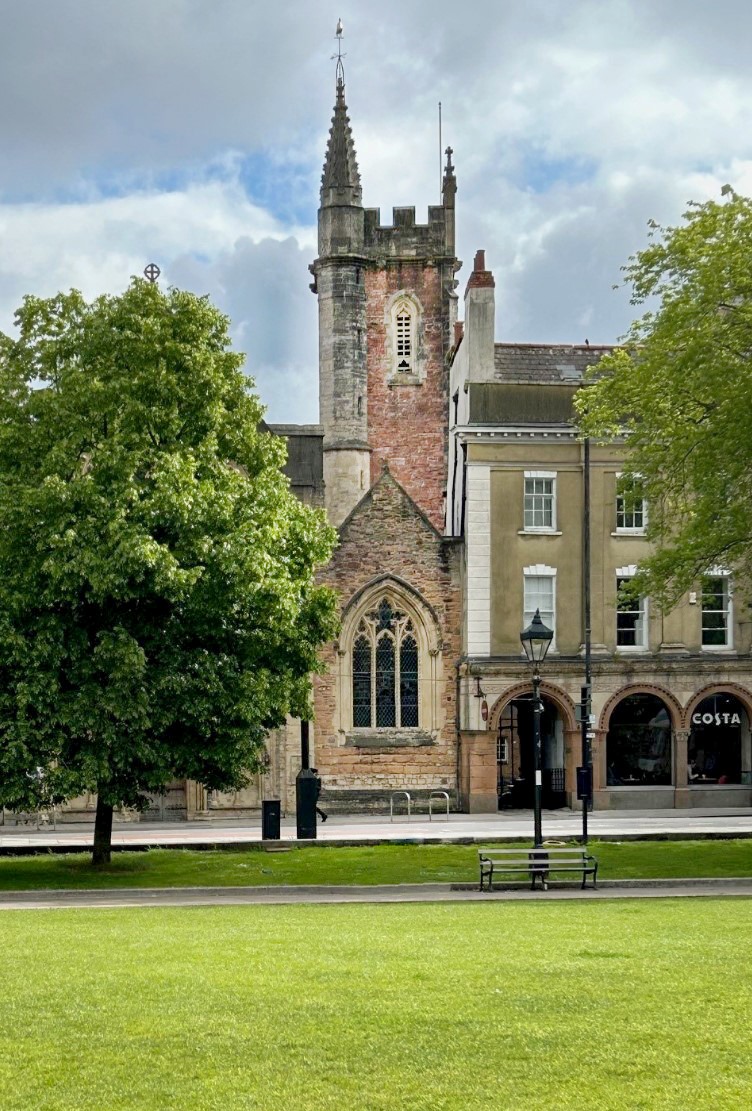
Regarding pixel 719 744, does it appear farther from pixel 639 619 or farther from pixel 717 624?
pixel 639 619

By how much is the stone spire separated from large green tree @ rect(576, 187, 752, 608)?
94.9 feet

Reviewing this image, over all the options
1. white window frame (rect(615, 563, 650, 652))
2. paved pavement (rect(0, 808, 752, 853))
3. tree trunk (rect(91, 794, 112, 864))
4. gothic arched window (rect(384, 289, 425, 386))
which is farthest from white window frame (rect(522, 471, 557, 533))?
tree trunk (rect(91, 794, 112, 864))

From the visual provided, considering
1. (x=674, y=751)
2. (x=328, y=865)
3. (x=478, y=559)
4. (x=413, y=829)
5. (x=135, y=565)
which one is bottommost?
(x=413, y=829)

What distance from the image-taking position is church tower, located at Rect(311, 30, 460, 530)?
58.6m

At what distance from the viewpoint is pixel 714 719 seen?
46844 mm

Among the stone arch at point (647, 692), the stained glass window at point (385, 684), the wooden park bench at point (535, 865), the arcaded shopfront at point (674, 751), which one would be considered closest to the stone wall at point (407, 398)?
the stained glass window at point (385, 684)

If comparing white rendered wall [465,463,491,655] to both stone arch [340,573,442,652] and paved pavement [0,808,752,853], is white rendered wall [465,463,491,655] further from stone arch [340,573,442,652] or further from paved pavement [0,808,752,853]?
paved pavement [0,808,752,853]

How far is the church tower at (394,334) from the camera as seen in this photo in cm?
5856

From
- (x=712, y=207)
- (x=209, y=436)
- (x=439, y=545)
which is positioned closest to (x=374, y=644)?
(x=439, y=545)

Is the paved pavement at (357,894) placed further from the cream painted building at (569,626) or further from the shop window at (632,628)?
the shop window at (632,628)

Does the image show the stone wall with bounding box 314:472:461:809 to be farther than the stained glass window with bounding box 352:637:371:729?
No

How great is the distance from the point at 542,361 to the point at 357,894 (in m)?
26.0

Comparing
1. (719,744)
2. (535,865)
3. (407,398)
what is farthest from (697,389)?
(407,398)

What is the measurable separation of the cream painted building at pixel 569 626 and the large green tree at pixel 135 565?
601 inches
